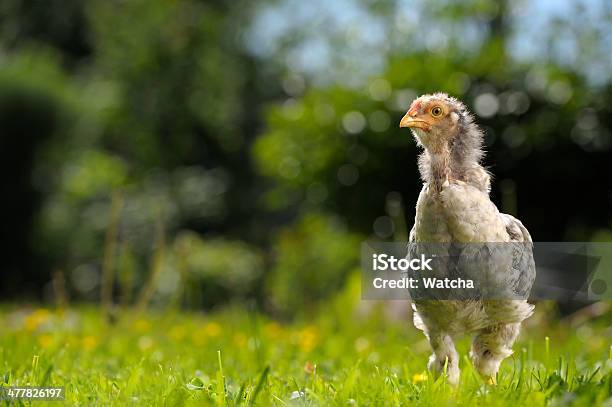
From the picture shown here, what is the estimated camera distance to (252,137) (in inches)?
614

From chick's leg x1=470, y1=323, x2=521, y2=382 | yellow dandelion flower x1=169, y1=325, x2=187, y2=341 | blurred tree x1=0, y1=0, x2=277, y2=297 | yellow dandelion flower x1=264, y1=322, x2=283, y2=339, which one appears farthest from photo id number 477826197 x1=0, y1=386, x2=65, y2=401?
blurred tree x1=0, y1=0, x2=277, y2=297

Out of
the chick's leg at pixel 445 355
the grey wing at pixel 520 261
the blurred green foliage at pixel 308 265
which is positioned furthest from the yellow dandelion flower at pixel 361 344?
the grey wing at pixel 520 261

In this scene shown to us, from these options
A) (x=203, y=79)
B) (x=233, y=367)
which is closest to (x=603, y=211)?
(x=233, y=367)

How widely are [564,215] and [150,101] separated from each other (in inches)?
386

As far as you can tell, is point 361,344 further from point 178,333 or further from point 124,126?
point 124,126

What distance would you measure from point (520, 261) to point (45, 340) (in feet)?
9.26

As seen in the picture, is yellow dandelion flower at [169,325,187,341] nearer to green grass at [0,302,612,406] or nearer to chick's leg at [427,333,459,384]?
green grass at [0,302,612,406]

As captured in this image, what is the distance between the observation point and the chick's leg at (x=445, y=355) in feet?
7.02

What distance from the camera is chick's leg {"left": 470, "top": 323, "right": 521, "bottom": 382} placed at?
216cm

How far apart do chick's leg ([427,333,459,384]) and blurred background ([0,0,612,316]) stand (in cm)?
196

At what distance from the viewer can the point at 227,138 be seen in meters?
14.8

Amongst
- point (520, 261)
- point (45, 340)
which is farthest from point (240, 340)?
point (520, 261)

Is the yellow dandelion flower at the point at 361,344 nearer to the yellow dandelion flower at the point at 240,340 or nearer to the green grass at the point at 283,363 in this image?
the green grass at the point at 283,363

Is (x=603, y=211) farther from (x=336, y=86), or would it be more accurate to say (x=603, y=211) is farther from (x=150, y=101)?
(x=150, y=101)
